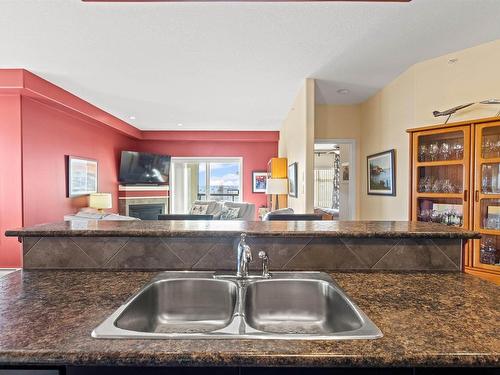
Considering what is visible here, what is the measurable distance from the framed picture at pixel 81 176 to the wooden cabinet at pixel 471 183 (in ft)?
16.2

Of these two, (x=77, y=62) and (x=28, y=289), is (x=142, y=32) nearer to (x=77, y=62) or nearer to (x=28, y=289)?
(x=77, y=62)

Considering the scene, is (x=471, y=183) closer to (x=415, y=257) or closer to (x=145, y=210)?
(x=415, y=257)

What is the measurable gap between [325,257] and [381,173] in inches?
120

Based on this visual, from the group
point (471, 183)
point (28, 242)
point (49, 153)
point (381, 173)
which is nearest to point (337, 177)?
point (381, 173)

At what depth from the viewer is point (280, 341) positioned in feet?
2.45

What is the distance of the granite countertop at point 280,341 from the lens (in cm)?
69

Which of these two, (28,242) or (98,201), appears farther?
(98,201)

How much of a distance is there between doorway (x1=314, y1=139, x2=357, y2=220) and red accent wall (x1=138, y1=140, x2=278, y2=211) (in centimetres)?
139

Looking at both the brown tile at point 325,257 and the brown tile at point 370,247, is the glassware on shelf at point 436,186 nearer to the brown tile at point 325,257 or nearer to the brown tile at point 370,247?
the brown tile at point 370,247

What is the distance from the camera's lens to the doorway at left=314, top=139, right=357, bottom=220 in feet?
15.5

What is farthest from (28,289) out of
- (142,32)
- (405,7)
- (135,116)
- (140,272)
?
(135,116)

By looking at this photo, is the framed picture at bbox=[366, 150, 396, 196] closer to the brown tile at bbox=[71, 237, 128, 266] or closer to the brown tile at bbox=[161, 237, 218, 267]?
the brown tile at bbox=[161, 237, 218, 267]

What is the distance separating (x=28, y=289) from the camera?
110cm

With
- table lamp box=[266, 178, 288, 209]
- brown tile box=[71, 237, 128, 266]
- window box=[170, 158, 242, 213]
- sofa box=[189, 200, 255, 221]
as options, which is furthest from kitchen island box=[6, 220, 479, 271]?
window box=[170, 158, 242, 213]
